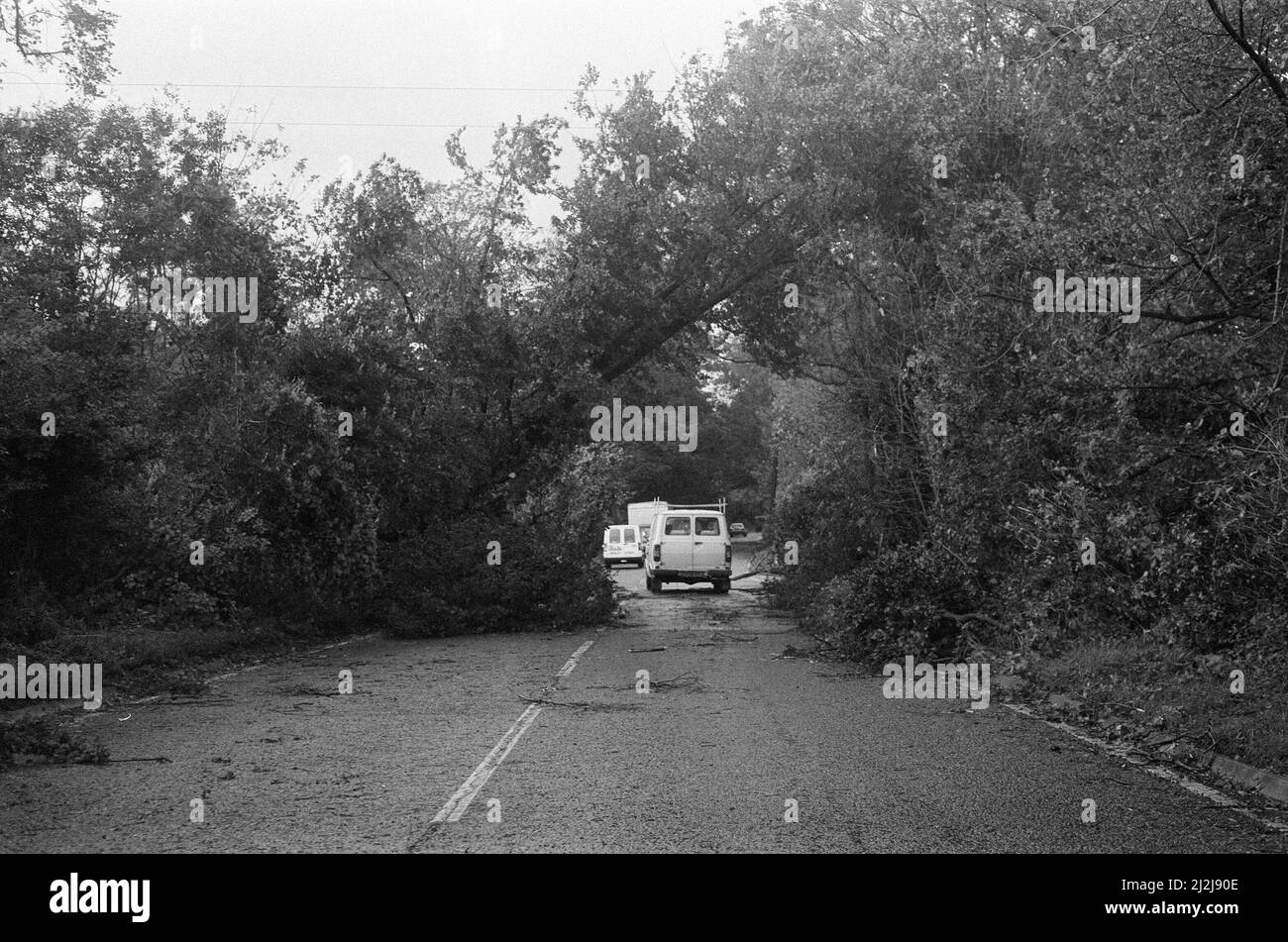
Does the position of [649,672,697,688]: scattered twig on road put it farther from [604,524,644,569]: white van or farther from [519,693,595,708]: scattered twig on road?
[604,524,644,569]: white van

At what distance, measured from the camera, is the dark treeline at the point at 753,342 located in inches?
450

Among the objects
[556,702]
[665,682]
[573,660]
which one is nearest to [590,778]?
[556,702]

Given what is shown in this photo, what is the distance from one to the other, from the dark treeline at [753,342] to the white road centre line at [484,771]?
575 cm

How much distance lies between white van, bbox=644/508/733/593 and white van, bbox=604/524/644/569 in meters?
19.5

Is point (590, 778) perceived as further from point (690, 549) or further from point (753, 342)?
point (690, 549)

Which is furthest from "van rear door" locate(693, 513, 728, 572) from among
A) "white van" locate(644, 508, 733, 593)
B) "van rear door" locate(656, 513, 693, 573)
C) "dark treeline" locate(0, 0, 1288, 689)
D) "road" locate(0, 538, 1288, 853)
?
"road" locate(0, 538, 1288, 853)

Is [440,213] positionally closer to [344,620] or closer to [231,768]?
[344,620]

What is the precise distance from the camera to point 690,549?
35719 millimetres

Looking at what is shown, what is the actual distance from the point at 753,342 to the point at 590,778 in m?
21.7

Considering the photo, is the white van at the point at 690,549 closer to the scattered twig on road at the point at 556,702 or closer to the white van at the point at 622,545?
the white van at the point at 622,545

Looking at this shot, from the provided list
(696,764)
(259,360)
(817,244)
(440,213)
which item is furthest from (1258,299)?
(440,213)

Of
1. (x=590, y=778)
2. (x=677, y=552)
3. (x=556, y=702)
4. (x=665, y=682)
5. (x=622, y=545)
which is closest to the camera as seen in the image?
(x=590, y=778)

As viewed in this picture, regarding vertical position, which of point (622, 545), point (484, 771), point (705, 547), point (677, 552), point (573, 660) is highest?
point (705, 547)
